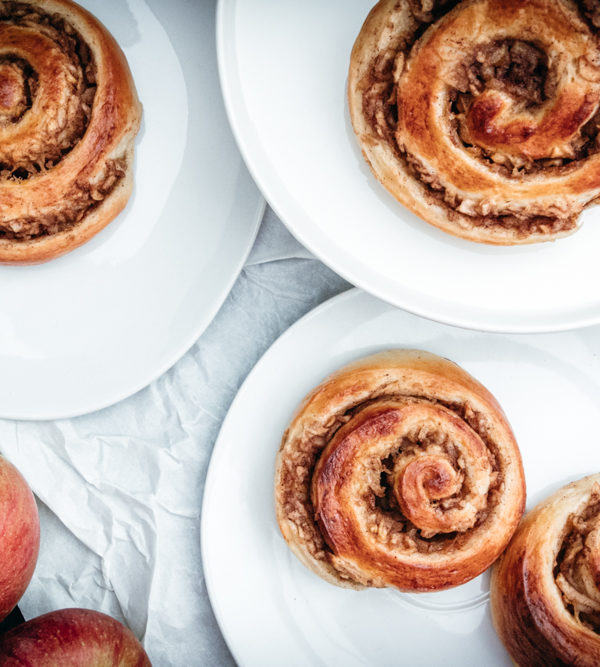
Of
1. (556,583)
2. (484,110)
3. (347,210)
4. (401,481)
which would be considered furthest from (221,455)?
(484,110)

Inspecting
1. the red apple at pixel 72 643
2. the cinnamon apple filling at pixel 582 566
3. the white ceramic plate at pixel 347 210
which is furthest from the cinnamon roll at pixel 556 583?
the red apple at pixel 72 643

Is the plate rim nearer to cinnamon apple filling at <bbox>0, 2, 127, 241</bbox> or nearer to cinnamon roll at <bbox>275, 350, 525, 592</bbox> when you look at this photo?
cinnamon roll at <bbox>275, 350, 525, 592</bbox>

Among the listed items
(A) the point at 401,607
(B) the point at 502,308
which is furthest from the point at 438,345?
(A) the point at 401,607

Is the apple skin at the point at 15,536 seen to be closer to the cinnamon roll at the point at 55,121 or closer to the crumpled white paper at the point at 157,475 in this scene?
the crumpled white paper at the point at 157,475

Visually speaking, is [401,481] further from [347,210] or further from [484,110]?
[484,110]

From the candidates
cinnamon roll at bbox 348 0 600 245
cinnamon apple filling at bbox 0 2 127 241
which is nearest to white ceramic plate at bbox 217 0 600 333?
cinnamon roll at bbox 348 0 600 245
